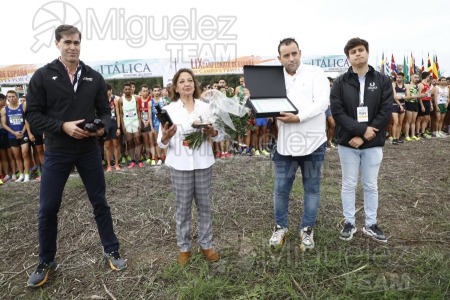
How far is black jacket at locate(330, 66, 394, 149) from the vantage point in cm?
308

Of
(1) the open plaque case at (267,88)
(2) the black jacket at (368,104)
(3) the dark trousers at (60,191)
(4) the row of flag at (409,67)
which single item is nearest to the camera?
(3) the dark trousers at (60,191)

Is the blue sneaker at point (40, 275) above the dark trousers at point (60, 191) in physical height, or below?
below

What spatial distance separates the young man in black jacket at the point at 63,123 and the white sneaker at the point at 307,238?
1951 millimetres

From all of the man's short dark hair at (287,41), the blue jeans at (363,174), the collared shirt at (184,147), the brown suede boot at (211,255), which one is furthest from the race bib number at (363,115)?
the brown suede boot at (211,255)

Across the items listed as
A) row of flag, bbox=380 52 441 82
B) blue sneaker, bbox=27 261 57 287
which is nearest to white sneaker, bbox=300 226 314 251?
blue sneaker, bbox=27 261 57 287

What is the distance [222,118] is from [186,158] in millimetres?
475

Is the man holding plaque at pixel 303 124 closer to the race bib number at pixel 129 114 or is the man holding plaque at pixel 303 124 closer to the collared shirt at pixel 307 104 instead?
the collared shirt at pixel 307 104

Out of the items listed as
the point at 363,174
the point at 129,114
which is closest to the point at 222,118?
the point at 363,174

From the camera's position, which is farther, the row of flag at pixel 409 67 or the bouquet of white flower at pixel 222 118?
the row of flag at pixel 409 67

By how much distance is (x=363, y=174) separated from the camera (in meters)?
3.22

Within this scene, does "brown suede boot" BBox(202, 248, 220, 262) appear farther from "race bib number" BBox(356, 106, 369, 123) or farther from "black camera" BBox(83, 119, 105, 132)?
"race bib number" BBox(356, 106, 369, 123)

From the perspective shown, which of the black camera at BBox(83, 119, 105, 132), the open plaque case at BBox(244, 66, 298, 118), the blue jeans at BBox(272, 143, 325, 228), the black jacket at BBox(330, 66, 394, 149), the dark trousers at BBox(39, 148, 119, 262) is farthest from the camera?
the black jacket at BBox(330, 66, 394, 149)

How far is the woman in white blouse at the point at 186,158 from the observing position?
2670 mm

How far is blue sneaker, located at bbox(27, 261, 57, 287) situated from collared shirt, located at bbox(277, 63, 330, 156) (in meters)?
2.39
